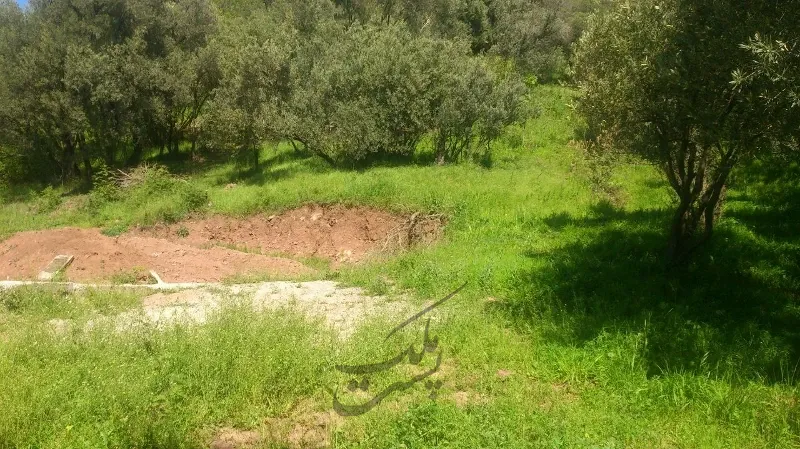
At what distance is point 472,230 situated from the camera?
13.6 meters

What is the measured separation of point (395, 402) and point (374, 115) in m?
14.7

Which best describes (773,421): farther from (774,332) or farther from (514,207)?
(514,207)

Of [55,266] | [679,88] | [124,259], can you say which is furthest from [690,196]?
[55,266]

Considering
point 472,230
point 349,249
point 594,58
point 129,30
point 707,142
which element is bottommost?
point 349,249

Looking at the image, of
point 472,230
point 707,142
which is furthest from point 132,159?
point 707,142

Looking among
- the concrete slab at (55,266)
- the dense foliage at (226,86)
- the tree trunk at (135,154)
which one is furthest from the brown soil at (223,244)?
the tree trunk at (135,154)

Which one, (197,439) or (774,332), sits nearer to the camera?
(197,439)

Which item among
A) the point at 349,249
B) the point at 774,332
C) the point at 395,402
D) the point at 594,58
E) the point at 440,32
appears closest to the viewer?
the point at 395,402

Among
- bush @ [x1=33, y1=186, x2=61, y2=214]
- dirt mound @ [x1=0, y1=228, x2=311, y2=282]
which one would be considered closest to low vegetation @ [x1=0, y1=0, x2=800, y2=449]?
dirt mound @ [x1=0, y1=228, x2=311, y2=282]

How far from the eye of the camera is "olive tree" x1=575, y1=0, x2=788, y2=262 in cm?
671

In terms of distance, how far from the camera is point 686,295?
8188 millimetres

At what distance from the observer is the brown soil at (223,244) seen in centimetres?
1356

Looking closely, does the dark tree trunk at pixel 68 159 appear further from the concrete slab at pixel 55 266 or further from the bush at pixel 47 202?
the concrete slab at pixel 55 266

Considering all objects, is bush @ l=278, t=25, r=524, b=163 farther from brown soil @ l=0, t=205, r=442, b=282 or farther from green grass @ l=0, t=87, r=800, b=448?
green grass @ l=0, t=87, r=800, b=448
